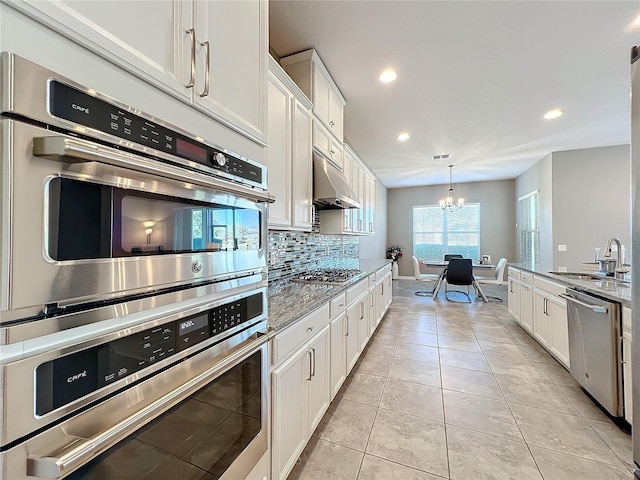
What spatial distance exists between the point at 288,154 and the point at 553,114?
12.4ft

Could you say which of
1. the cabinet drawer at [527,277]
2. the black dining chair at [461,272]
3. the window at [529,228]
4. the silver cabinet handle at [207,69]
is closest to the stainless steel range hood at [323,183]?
the silver cabinet handle at [207,69]

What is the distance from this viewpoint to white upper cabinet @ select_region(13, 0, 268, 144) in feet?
1.81

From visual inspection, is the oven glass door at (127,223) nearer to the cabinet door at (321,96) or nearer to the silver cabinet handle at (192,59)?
the silver cabinet handle at (192,59)

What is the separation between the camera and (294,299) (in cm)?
176

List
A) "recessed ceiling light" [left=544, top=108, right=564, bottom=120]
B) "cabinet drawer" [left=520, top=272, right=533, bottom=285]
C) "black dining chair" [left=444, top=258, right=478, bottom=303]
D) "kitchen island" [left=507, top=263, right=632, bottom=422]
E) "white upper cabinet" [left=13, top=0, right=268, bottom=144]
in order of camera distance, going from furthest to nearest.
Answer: "black dining chair" [left=444, top=258, right=478, bottom=303]
"recessed ceiling light" [left=544, top=108, right=564, bottom=120]
"cabinet drawer" [left=520, top=272, right=533, bottom=285]
"kitchen island" [left=507, top=263, right=632, bottom=422]
"white upper cabinet" [left=13, top=0, right=268, bottom=144]

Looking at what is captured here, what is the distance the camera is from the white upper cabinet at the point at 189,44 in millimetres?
552

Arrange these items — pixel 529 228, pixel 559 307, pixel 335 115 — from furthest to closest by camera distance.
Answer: pixel 529 228 → pixel 335 115 → pixel 559 307

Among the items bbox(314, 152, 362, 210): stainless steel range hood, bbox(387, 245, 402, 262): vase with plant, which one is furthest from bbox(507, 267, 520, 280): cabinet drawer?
bbox(387, 245, 402, 262): vase with plant

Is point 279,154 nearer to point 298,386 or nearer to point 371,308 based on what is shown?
point 298,386

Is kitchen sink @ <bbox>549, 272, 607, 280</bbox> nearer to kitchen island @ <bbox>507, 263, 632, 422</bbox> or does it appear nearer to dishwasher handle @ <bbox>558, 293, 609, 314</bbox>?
kitchen island @ <bbox>507, 263, 632, 422</bbox>

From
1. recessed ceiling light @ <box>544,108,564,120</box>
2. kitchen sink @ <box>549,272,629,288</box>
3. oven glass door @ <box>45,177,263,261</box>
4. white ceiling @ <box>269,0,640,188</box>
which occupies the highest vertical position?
recessed ceiling light @ <box>544,108,564,120</box>

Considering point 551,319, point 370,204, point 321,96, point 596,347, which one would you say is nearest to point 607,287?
point 596,347

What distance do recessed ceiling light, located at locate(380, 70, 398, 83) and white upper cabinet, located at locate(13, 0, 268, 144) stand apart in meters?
1.81

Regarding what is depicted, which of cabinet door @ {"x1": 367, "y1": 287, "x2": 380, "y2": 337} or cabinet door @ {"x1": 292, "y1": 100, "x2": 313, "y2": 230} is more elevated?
cabinet door @ {"x1": 292, "y1": 100, "x2": 313, "y2": 230}
